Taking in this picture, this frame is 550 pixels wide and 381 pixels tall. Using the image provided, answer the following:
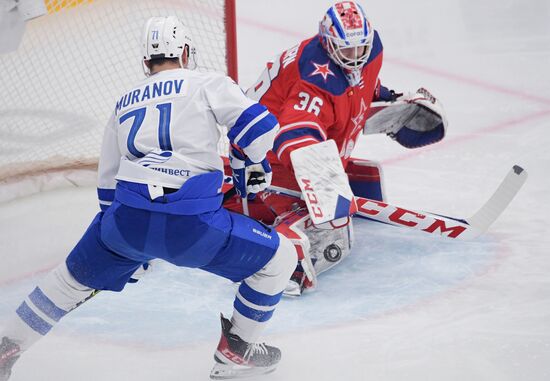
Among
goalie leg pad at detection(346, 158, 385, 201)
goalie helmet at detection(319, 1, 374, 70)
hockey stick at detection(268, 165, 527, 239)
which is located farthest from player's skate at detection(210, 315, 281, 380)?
goalie leg pad at detection(346, 158, 385, 201)

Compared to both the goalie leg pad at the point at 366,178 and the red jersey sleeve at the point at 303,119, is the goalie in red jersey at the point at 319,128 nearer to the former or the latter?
the red jersey sleeve at the point at 303,119

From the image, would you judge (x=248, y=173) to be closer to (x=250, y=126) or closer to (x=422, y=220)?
(x=250, y=126)

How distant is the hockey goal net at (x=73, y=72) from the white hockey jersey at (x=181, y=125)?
5.38ft

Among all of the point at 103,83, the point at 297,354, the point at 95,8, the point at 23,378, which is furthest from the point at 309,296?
the point at 95,8

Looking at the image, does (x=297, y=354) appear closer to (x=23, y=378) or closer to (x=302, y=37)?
(x=23, y=378)

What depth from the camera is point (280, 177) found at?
3.27 m

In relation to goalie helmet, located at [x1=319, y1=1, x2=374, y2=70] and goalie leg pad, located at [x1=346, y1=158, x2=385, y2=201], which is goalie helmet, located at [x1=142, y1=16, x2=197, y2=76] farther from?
goalie leg pad, located at [x1=346, y1=158, x2=385, y2=201]

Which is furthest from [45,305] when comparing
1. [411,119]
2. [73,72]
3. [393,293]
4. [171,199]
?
[73,72]

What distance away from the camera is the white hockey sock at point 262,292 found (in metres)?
2.31

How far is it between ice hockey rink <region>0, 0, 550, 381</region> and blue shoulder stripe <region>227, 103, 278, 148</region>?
72 cm

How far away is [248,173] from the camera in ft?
7.90

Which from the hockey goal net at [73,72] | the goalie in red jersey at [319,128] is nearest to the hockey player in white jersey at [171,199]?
the goalie in red jersey at [319,128]

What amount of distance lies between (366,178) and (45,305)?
5.53ft

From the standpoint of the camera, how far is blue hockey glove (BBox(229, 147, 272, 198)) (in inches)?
93.9
